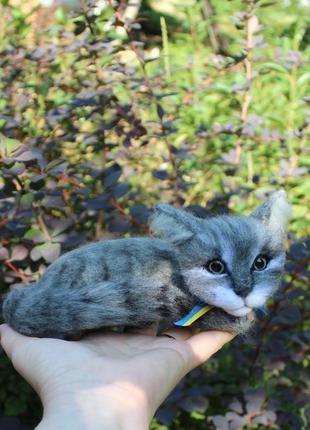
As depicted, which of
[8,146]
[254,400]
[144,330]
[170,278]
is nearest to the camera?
[170,278]

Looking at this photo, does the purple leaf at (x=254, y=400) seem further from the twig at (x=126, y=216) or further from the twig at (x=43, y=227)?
the twig at (x=43, y=227)

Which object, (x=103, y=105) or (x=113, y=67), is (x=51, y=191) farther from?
(x=113, y=67)

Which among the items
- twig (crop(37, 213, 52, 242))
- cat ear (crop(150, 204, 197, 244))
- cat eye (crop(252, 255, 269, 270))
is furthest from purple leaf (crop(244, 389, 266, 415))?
twig (crop(37, 213, 52, 242))

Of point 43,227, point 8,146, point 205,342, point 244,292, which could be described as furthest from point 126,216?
point 244,292

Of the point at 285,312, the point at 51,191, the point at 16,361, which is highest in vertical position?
the point at 51,191

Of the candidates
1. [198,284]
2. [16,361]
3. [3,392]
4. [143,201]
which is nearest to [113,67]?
[143,201]

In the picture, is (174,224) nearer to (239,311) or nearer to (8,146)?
(239,311)
